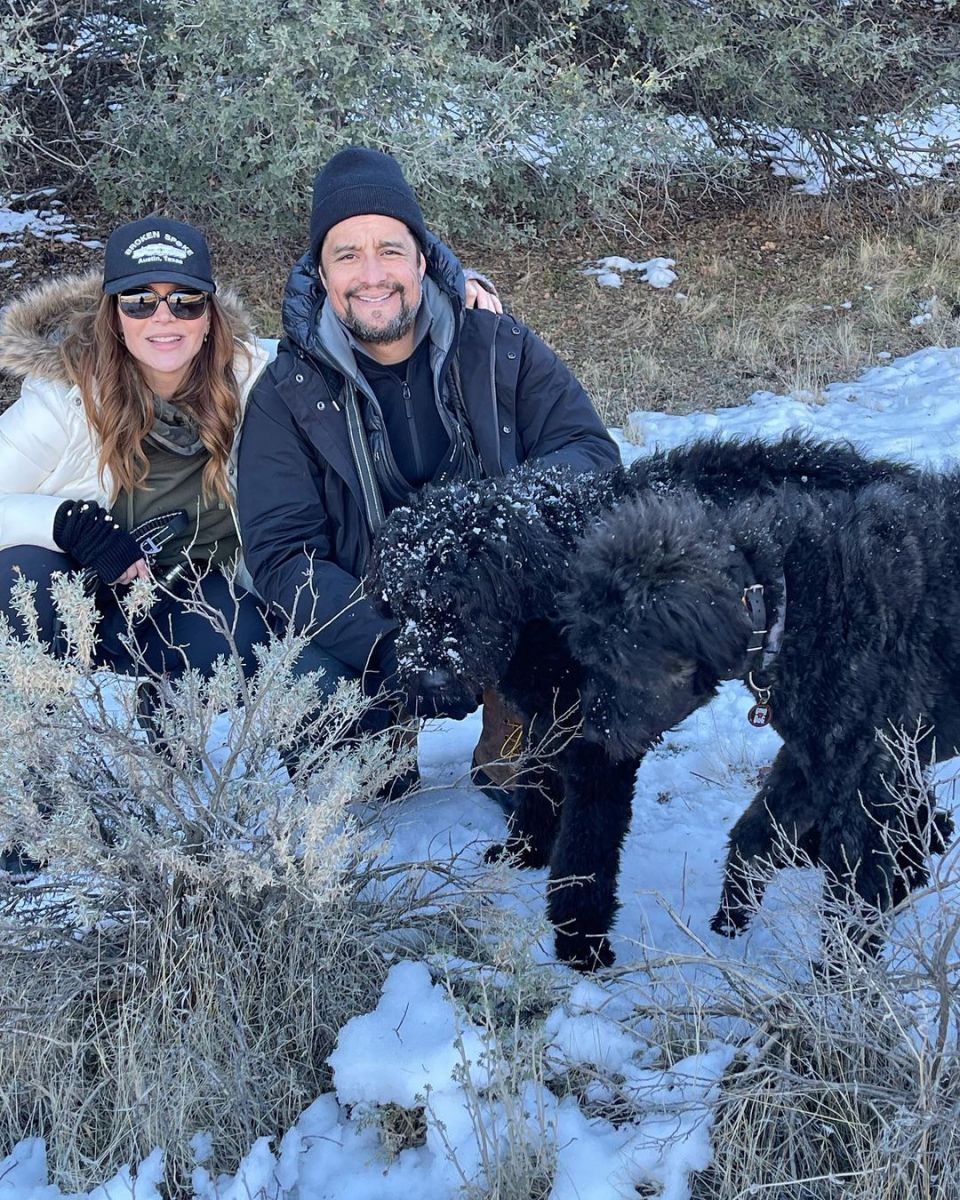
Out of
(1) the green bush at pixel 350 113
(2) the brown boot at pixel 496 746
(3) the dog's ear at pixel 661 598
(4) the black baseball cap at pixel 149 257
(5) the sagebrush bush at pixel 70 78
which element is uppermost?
(5) the sagebrush bush at pixel 70 78

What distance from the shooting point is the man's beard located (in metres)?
3.70

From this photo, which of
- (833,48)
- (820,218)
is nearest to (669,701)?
(833,48)

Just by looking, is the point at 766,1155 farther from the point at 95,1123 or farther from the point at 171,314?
the point at 171,314

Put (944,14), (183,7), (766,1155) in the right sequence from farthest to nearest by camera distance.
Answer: (944,14) → (183,7) → (766,1155)

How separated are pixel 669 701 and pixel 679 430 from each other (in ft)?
13.9

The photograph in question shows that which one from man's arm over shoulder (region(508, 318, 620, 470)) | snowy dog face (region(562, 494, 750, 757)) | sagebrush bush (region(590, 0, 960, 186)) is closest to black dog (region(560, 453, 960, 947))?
snowy dog face (region(562, 494, 750, 757))

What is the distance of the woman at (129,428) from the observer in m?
3.69

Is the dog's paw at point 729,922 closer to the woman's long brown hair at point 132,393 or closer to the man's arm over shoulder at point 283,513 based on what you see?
the man's arm over shoulder at point 283,513

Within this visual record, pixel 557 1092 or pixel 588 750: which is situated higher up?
pixel 588 750

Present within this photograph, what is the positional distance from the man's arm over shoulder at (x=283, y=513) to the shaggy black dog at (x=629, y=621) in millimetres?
458

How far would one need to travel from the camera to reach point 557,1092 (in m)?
2.47

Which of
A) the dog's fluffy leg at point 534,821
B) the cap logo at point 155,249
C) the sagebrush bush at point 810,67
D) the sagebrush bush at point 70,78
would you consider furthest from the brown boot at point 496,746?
the sagebrush bush at point 810,67

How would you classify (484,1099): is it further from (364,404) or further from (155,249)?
(155,249)

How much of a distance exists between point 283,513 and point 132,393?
66cm
